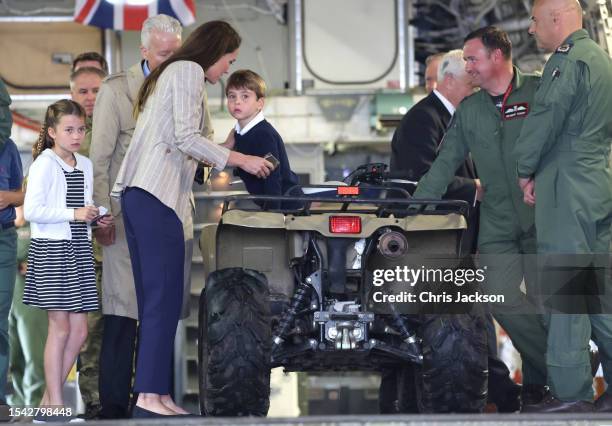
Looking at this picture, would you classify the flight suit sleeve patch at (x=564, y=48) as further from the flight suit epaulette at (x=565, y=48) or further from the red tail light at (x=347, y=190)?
the red tail light at (x=347, y=190)

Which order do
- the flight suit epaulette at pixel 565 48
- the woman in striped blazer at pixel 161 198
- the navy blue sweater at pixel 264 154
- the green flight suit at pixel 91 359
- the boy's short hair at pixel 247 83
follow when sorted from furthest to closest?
1. the green flight suit at pixel 91 359
2. the boy's short hair at pixel 247 83
3. the navy blue sweater at pixel 264 154
4. the flight suit epaulette at pixel 565 48
5. the woman in striped blazer at pixel 161 198

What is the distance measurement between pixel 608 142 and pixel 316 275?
1.70m

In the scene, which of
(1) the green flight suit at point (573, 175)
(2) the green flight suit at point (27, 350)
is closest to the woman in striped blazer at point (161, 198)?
(1) the green flight suit at point (573, 175)

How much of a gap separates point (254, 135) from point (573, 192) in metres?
1.75

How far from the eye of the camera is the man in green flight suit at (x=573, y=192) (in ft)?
25.0

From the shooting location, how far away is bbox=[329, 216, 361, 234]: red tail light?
24.0 feet

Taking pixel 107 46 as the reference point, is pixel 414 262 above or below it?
below

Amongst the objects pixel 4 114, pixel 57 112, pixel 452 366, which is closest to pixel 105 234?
pixel 57 112

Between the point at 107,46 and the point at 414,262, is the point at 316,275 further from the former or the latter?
the point at 107,46

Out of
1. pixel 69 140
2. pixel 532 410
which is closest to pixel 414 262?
pixel 532 410

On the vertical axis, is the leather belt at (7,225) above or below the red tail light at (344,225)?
above

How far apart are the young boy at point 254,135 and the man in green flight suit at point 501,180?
0.80 m

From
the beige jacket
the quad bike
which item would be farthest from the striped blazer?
the beige jacket

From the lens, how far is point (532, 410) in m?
7.74
